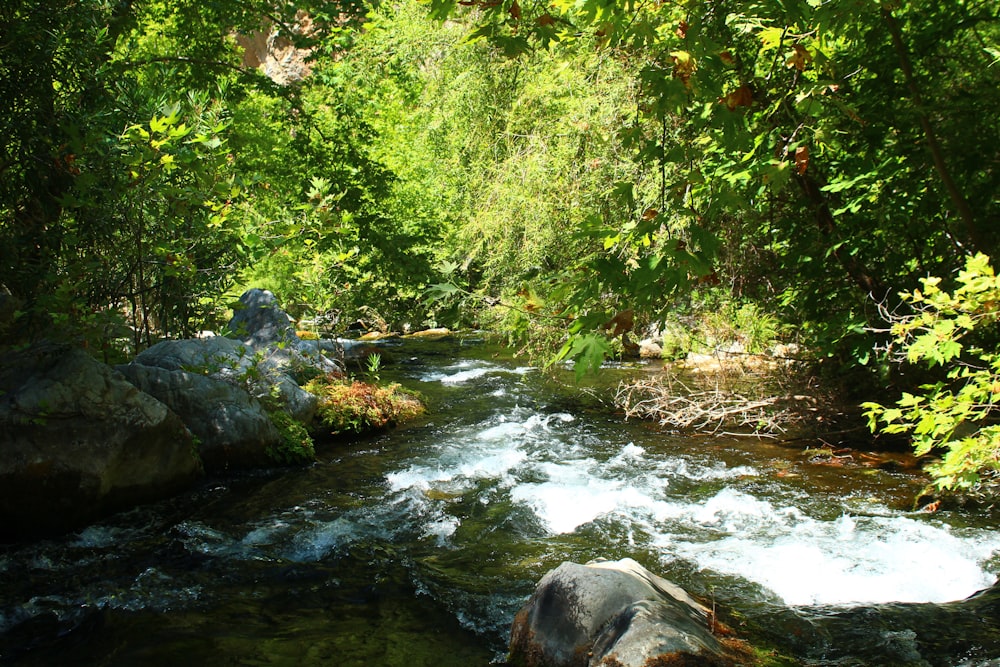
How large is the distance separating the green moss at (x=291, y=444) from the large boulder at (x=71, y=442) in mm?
1541

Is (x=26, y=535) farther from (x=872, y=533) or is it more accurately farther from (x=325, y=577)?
(x=872, y=533)

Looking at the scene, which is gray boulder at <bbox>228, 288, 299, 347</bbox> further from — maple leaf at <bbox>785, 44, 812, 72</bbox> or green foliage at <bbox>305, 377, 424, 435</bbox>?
maple leaf at <bbox>785, 44, 812, 72</bbox>

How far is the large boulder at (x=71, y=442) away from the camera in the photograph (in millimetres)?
6023

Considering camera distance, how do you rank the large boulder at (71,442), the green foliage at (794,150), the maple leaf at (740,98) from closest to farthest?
1. the green foliage at (794,150)
2. the maple leaf at (740,98)
3. the large boulder at (71,442)

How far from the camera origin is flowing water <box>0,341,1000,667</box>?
14.9 feet

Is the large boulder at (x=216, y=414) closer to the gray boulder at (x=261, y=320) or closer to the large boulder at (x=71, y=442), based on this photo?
the large boulder at (x=71, y=442)

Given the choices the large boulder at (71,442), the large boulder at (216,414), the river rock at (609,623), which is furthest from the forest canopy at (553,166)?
the river rock at (609,623)

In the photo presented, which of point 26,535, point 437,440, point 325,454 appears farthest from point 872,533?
point 26,535

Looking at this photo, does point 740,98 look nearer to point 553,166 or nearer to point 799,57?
point 799,57

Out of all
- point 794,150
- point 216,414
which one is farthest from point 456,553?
point 794,150

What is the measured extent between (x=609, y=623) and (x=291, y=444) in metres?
5.69

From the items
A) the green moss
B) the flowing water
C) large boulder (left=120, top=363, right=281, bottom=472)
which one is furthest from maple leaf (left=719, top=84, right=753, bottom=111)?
the green moss

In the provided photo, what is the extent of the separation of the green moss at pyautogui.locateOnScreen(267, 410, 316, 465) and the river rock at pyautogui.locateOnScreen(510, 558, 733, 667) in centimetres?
492

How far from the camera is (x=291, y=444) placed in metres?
8.65
